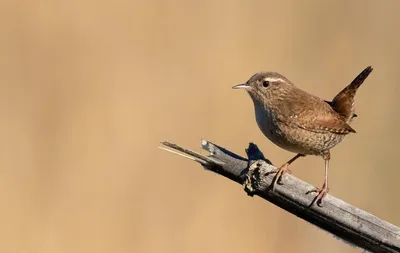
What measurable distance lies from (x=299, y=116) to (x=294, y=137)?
13 cm

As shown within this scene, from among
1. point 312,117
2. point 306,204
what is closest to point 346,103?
point 312,117

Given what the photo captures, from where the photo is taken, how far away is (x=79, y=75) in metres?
4.38

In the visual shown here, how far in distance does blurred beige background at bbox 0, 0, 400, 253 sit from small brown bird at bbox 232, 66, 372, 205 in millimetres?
1143

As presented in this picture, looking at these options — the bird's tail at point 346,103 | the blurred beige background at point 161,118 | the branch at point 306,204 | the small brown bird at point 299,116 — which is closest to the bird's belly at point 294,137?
the small brown bird at point 299,116

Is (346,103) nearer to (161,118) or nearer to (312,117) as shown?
(312,117)

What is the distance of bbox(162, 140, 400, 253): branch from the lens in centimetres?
193

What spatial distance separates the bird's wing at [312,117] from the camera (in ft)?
9.82

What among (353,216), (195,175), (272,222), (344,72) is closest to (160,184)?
(195,175)

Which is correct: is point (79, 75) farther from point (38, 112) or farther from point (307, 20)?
point (307, 20)

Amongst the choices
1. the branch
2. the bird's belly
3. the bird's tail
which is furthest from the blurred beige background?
the branch

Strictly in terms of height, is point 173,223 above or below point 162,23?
below

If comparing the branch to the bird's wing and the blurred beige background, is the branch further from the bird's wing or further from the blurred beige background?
the blurred beige background

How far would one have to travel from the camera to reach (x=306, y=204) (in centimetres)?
202

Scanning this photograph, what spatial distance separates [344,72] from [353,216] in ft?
10.0
